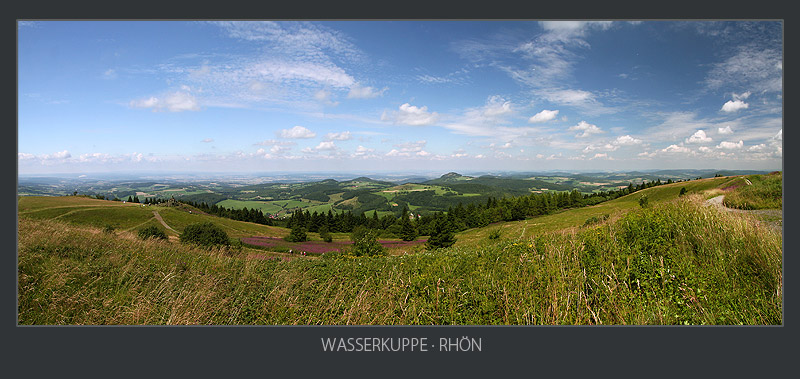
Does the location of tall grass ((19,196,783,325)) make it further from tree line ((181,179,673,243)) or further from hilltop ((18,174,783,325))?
tree line ((181,179,673,243))

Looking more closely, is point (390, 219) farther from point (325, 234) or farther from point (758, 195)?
point (758, 195)

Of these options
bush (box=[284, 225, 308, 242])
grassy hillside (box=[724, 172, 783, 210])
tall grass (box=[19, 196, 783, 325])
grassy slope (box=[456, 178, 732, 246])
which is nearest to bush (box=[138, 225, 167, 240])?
tall grass (box=[19, 196, 783, 325])

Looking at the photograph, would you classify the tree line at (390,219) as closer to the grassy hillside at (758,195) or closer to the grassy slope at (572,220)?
the grassy slope at (572,220)

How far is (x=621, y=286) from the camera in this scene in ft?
9.50

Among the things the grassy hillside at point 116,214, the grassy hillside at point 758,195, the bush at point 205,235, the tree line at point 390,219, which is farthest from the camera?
the tree line at point 390,219

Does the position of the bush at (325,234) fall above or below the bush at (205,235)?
below

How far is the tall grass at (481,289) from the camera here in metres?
2.63

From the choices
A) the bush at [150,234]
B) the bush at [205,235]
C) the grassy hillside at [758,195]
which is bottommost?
the bush at [205,235]

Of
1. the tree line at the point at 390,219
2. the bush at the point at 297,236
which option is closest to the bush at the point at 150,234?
the bush at the point at 297,236

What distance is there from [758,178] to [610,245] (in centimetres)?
488

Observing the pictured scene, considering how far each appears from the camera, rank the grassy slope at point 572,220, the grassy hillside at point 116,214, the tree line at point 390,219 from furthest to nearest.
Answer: the tree line at point 390,219, the grassy slope at point 572,220, the grassy hillside at point 116,214

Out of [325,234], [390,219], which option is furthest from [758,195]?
[390,219]

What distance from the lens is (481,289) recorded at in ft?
9.94

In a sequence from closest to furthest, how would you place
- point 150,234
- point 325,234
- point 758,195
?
point 758,195 → point 150,234 → point 325,234
